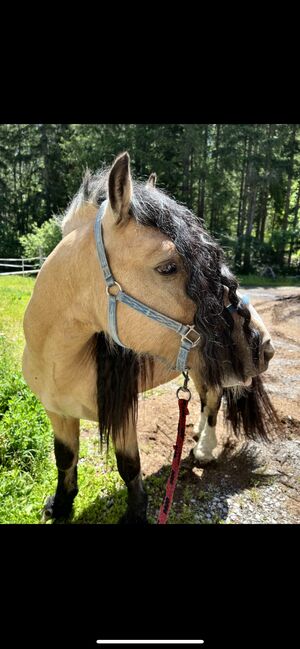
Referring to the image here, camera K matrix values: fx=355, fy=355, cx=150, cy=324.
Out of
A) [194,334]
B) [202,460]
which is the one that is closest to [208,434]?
[202,460]

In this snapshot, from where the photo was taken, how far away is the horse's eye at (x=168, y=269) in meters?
1.24

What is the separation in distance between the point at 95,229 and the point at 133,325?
1.29ft

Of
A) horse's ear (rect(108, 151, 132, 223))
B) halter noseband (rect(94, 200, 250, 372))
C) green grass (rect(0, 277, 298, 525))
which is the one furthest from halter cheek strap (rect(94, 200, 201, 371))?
green grass (rect(0, 277, 298, 525))

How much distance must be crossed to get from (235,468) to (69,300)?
2098 millimetres

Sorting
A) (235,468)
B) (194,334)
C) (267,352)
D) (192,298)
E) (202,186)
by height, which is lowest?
(235,468)

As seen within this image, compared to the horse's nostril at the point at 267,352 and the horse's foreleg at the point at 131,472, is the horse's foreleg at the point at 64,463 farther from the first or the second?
the horse's nostril at the point at 267,352

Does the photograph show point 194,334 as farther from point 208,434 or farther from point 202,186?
point 202,186

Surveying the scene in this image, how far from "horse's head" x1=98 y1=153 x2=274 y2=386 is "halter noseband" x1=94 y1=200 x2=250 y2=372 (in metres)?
0.01

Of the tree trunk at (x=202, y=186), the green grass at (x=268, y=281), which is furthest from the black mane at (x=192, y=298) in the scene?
the tree trunk at (x=202, y=186)

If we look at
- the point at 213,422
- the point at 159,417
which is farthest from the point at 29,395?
the point at 213,422

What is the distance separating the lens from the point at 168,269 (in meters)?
1.24

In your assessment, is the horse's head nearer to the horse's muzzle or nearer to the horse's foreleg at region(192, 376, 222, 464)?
the horse's muzzle

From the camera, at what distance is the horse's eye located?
1.24 m

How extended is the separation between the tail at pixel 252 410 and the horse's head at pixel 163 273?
1496mm
